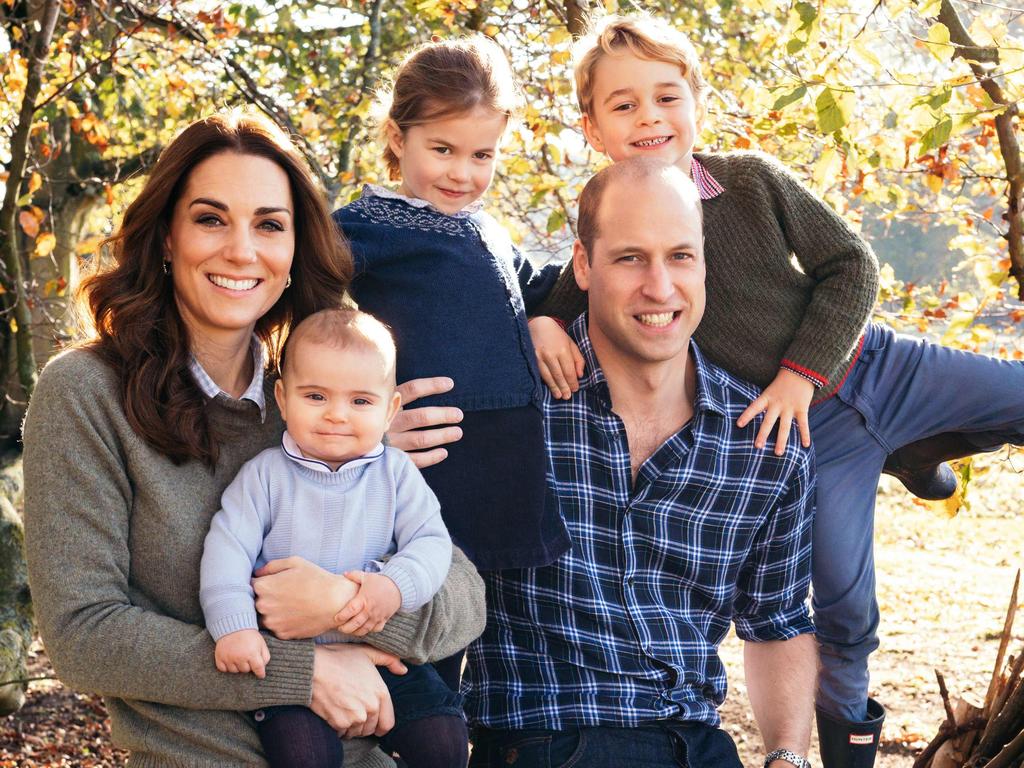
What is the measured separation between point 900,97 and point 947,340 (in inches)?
42.6

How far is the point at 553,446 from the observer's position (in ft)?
9.73

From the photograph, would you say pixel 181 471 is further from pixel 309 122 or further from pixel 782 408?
pixel 309 122

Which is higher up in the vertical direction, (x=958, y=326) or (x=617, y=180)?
(x=617, y=180)

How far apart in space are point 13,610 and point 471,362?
3.74m

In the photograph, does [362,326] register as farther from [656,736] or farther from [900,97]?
[900,97]

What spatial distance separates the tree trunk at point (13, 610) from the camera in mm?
5215

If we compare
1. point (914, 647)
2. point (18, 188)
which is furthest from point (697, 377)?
point (914, 647)

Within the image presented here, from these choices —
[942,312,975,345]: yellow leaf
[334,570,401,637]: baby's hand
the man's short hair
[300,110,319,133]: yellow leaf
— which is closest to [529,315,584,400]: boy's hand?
the man's short hair

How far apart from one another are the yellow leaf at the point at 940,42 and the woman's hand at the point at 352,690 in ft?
7.37

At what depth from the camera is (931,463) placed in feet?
13.3

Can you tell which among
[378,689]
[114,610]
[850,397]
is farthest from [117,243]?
[850,397]

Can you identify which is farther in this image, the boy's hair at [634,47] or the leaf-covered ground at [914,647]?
the leaf-covered ground at [914,647]

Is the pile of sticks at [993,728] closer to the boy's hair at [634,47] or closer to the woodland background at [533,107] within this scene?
the woodland background at [533,107]

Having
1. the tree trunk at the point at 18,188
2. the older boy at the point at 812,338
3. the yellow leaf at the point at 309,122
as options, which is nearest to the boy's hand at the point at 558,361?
the older boy at the point at 812,338
